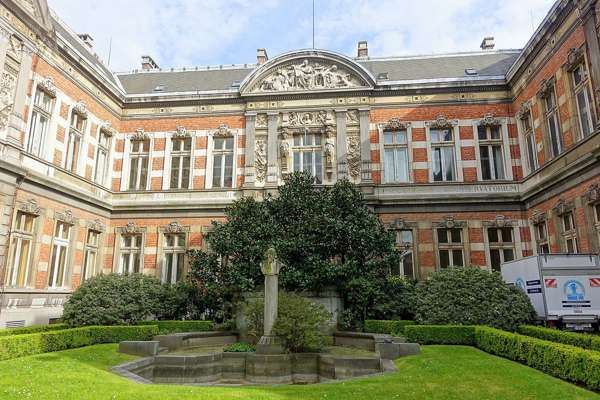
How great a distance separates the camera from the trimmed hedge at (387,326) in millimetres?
14695

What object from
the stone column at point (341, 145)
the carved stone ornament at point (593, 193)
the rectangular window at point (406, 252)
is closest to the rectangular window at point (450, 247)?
the rectangular window at point (406, 252)

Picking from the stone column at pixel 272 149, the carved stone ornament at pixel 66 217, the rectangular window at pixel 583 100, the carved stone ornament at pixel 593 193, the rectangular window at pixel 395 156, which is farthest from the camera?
the stone column at pixel 272 149

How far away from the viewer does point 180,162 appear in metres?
22.4

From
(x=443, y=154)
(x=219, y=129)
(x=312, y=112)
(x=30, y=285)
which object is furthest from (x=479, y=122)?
(x=30, y=285)

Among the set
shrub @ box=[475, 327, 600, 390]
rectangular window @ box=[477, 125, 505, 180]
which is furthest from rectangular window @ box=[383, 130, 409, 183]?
shrub @ box=[475, 327, 600, 390]

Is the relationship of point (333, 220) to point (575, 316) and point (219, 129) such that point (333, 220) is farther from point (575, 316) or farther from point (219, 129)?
point (219, 129)

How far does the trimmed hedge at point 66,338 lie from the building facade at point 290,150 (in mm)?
4133

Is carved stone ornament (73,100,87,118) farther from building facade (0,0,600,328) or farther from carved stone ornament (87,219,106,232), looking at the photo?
carved stone ornament (87,219,106,232)

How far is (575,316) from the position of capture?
12578mm

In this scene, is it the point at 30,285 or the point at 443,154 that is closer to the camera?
the point at 30,285

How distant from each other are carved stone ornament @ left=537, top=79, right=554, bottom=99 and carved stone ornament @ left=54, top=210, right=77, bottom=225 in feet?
66.3

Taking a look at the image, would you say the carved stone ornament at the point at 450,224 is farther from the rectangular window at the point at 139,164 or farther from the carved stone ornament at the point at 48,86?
the carved stone ornament at the point at 48,86

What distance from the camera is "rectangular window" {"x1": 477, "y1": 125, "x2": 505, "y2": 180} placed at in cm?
2067

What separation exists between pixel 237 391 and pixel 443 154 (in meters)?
16.5
